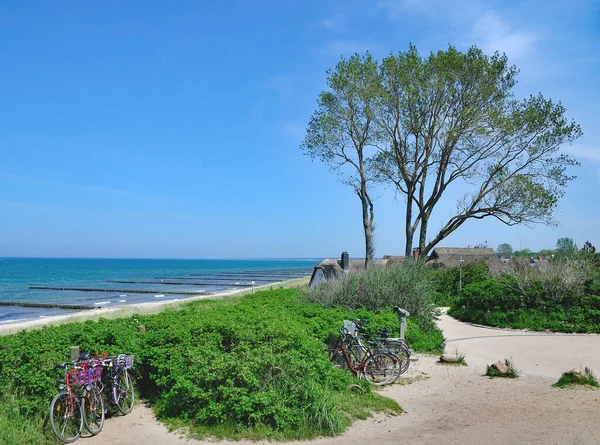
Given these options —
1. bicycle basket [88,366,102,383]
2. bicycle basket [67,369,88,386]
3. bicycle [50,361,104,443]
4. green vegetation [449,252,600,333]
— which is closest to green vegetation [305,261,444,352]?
green vegetation [449,252,600,333]

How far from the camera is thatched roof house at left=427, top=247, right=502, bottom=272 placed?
35094 mm

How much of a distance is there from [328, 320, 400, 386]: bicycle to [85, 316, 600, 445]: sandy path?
35 cm

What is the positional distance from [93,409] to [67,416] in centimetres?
35

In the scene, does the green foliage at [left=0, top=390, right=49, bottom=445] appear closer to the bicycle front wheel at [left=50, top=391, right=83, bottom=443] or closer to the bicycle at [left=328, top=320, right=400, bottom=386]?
the bicycle front wheel at [left=50, top=391, right=83, bottom=443]

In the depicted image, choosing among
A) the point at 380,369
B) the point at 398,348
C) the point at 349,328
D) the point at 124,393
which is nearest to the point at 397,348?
the point at 398,348

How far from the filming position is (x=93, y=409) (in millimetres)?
6211

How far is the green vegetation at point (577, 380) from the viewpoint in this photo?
8.59m

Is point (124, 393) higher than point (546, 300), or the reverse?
point (546, 300)

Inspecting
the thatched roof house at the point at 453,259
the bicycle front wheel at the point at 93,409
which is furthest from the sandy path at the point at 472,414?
the thatched roof house at the point at 453,259

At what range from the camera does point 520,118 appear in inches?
944

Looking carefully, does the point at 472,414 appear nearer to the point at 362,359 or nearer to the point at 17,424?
the point at 362,359

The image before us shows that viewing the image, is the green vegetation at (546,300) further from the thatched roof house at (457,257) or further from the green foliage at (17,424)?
the thatched roof house at (457,257)

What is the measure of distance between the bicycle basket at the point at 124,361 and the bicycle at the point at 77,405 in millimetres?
435

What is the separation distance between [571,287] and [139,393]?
14.0 meters
